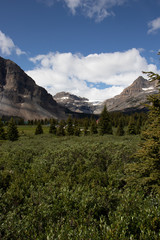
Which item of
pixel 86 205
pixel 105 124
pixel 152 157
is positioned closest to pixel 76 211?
pixel 86 205

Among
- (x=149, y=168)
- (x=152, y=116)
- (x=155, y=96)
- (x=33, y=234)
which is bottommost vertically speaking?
(x=33, y=234)

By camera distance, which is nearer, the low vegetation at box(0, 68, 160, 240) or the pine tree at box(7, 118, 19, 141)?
the low vegetation at box(0, 68, 160, 240)

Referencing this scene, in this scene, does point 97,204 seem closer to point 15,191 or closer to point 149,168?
point 149,168

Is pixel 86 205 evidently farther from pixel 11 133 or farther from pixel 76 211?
pixel 11 133

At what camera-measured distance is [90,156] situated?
1237cm

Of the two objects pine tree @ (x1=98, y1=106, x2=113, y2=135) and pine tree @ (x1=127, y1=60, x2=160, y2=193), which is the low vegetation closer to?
pine tree @ (x1=127, y1=60, x2=160, y2=193)

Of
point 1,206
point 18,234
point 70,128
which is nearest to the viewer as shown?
point 18,234

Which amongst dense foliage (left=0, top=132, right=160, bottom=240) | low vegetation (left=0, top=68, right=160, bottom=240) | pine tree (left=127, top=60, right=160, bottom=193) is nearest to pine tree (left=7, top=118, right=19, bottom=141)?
low vegetation (left=0, top=68, right=160, bottom=240)

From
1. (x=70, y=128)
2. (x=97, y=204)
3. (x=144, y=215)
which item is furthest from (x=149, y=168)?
(x=70, y=128)

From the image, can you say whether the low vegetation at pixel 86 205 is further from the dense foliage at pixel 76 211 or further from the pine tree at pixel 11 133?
the pine tree at pixel 11 133

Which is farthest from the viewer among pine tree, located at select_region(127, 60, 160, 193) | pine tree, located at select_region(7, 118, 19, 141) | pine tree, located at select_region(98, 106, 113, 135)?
pine tree, located at select_region(98, 106, 113, 135)

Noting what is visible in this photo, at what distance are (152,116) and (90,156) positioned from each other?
6399mm

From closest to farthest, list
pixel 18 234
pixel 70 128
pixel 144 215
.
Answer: pixel 18 234
pixel 144 215
pixel 70 128

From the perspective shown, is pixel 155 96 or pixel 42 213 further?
pixel 155 96
